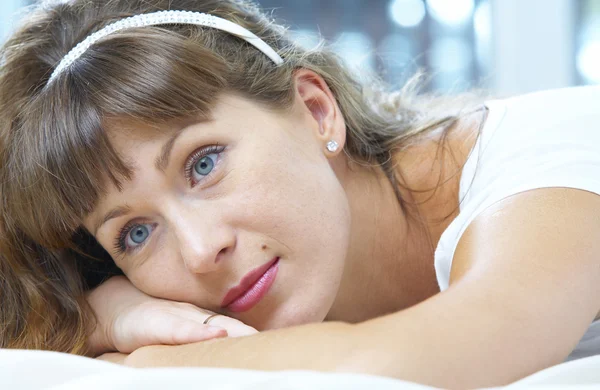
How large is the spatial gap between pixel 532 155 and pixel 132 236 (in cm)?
61

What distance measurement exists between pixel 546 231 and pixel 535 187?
→ 0.34 ft

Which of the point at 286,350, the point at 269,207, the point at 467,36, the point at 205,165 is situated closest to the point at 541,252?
the point at 286,350

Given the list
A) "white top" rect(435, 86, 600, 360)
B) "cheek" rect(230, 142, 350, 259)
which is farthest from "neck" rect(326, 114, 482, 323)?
"cheek" rect(230, 142, 350, 259)

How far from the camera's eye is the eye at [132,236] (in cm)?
118

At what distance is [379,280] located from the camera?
55.0 inches

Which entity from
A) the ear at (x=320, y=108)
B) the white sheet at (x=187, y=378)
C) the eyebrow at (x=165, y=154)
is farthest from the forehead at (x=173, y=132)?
the white sheet at (x=187, y=378)

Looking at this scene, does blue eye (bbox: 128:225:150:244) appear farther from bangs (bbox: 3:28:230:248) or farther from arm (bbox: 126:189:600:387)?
arm (bbox: 126:189:600:387)

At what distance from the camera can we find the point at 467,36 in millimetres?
3037

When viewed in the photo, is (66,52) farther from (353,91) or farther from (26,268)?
(353,91)

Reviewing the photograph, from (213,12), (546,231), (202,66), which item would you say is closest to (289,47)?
(213,12)

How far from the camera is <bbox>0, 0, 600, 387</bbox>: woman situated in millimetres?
766

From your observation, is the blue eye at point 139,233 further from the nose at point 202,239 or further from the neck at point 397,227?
the neck at point 397,227

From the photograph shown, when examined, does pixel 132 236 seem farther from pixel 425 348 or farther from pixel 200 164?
pixel 425 348

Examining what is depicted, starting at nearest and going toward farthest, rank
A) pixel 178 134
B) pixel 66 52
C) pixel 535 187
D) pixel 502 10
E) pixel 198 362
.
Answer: pixel 198 362 → pixel 535 187 → pixel 178 134 → pixel 66 52 → pixel 502 10
